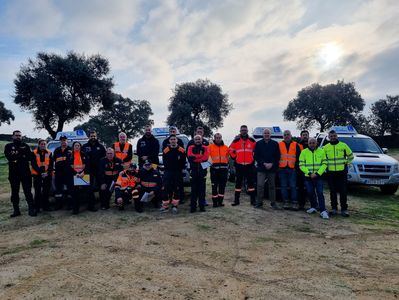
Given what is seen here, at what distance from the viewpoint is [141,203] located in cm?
837

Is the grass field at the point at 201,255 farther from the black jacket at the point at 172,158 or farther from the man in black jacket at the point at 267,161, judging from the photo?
the black jacket at the point at 172,158

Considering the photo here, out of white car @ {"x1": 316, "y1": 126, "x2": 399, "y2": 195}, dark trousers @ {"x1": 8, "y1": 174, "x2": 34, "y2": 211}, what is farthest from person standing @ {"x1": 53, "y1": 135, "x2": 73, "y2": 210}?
white car @ {"x1": 316, "y1": 126, "x2": 399, "y2": 195}

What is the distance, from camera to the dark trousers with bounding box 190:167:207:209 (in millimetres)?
8141

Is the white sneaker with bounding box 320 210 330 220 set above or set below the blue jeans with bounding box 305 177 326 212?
below

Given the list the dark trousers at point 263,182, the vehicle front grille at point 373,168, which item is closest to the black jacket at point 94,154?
the dark trousers at point 263,182

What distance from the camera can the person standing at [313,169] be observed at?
25.6 ft

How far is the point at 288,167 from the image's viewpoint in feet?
27.7

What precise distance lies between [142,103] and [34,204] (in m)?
46.0

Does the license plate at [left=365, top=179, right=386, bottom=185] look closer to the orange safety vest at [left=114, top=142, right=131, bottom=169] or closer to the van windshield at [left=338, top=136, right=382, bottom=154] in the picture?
the van windshield at [left=338, top=136, right=382, bottom=154]

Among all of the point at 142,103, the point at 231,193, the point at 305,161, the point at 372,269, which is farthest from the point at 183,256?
the point at 142,103

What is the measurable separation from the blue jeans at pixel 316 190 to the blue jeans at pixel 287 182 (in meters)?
0.52

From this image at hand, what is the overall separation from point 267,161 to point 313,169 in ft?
3.82

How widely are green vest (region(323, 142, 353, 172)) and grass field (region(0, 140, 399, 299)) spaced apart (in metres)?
1.24

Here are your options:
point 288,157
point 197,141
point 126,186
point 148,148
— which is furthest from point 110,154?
point 288,157
